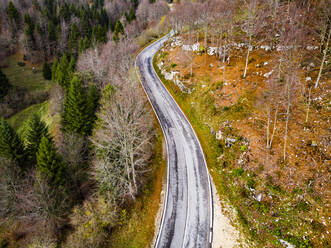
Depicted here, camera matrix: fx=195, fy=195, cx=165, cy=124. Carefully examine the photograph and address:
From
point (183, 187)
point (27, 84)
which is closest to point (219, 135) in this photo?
point (183, 187)

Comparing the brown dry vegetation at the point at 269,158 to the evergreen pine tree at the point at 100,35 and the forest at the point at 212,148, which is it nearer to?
the forest at the point at 212,148

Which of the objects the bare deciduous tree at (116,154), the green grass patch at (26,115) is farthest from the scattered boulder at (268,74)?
the green grass patch at (26,115)

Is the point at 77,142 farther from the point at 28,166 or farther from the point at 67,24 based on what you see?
the point at 67,24

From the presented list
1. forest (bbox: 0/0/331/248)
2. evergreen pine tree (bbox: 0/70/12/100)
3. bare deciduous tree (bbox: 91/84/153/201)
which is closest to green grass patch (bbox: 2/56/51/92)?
evergreen pine tree (bbox: 0/70/12/100)

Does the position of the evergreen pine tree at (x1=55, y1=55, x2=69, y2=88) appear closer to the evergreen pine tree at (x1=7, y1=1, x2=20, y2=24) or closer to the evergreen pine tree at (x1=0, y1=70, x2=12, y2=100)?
the evergreen pine tree at (x1=0, y1=70, x2=12, y2=100)

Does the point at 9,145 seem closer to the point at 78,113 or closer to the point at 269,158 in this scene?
the point at 78,113

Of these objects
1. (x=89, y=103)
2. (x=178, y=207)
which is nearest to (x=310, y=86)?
(x=178, y=207)
